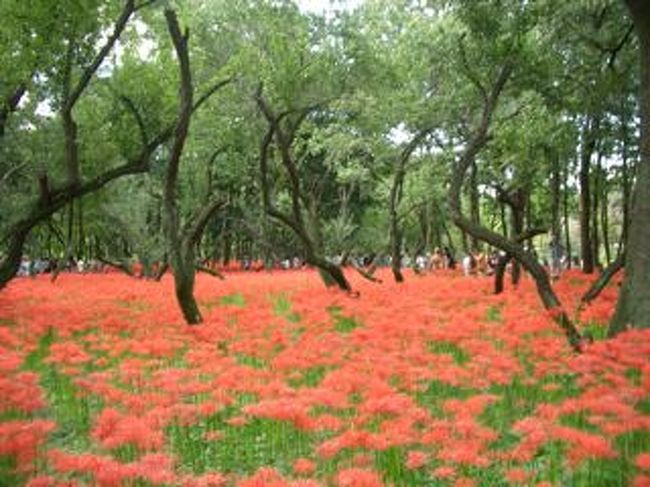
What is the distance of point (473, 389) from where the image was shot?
31.6 ft

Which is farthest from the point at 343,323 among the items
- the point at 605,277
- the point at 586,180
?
the point at 586,180

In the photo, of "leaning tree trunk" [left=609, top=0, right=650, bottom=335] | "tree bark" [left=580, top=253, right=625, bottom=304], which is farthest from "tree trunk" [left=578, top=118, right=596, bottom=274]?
"leaning tree trunk" [left=609, top=0, right=650, bottom=335]

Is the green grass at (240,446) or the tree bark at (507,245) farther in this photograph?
the tree bark at (507,245)

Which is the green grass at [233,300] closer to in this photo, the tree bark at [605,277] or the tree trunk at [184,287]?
the tree trunk at [184,287]

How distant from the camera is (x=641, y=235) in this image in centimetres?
1229

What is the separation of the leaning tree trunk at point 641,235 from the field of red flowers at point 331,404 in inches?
48.4

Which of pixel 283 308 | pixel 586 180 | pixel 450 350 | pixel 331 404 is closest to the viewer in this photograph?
pixel 331 404

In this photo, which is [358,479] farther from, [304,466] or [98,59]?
[98,59]

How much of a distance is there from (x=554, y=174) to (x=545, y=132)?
22.8ft

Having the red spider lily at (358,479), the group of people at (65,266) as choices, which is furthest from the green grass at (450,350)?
the group of people at (65,266)

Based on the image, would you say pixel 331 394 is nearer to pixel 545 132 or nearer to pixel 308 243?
pixel 308 243

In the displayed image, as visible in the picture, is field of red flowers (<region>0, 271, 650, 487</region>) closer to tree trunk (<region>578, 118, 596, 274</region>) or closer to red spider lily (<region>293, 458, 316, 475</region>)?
red spider lily (<region>293, 458, 316, 475</region>)

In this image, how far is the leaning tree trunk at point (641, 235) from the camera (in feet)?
39.2

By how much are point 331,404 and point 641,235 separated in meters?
6.73
